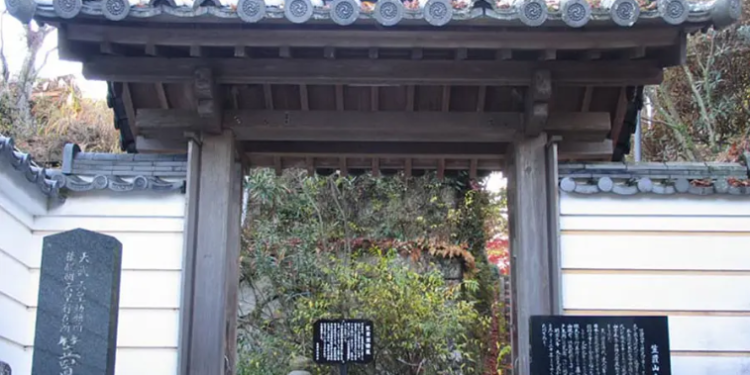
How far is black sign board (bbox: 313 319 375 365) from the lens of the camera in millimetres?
5777

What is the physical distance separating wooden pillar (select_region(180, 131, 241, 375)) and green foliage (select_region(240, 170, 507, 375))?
488 cm

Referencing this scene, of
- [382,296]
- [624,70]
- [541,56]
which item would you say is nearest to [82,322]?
[541,56]

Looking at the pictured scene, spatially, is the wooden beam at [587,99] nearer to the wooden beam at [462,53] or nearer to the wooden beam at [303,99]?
the wooden beam at [462,53]

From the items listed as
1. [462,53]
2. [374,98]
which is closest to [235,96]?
[374,98]

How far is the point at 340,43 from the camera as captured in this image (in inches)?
147

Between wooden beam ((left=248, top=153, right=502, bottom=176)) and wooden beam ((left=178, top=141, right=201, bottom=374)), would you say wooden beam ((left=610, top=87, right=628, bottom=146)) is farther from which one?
wooden beam ((left=178, top=141, right=201, bottom=374))

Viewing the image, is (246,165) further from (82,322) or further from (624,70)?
(624,70)

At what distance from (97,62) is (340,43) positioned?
4.69 feet

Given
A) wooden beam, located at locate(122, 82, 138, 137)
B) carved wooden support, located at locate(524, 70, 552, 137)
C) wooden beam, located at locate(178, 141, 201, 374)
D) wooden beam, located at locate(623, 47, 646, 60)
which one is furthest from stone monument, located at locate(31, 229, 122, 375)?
wooden beam, located at locate(623, 47, 646, 60)

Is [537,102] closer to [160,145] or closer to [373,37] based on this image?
[373,37]

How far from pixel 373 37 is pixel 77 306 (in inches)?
76.9

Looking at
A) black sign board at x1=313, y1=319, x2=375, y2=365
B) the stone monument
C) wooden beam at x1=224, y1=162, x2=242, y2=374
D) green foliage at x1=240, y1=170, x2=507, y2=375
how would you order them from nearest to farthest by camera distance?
the stone monument
wooden beam at x1=224, y1=162, x2=242, y2=374
black sign board at x1=313, y1=319, x2=375, y2=365
green foliage at x1=240, y1=170, x2=507, y2=375

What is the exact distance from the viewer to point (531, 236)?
4277mm

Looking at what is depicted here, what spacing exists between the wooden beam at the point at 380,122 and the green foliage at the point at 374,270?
15.8 feet
